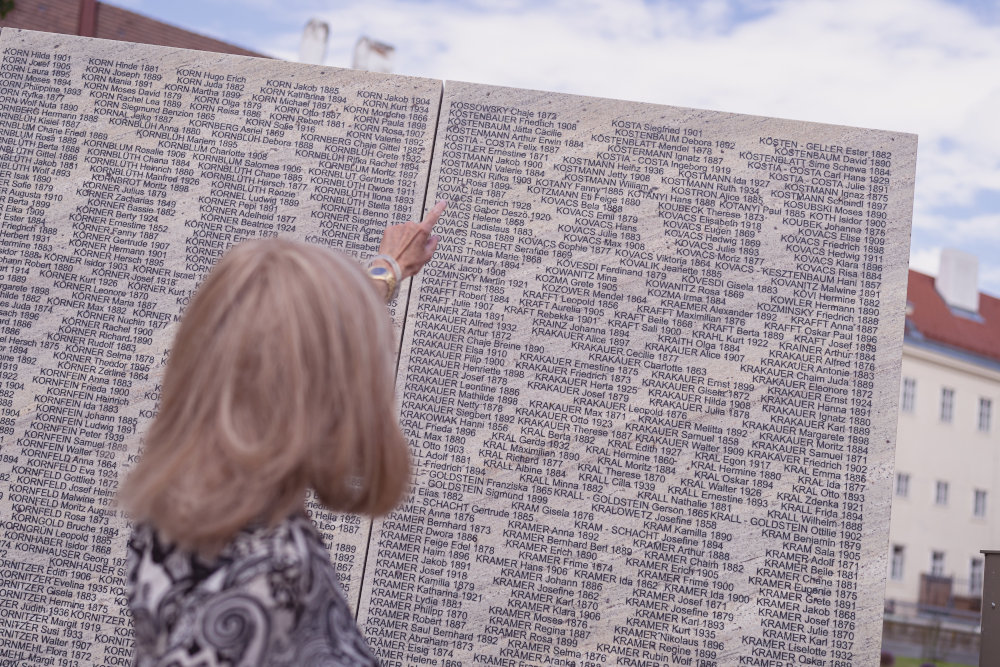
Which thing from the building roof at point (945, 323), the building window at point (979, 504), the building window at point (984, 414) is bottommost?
the building window at point (979, 504)

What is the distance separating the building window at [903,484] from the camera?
113ft

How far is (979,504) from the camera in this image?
36.3 metres

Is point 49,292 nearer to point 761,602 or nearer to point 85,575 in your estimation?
point 85,575

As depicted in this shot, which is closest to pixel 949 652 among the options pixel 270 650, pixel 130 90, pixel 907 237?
pixel 907 237

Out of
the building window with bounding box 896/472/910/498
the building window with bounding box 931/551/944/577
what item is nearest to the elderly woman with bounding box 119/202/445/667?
the building window with bounding box 896/472/910/498

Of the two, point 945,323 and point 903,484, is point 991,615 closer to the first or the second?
point 903,484

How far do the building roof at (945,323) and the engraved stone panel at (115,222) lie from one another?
3203cm

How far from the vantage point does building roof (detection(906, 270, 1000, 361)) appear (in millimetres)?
34719

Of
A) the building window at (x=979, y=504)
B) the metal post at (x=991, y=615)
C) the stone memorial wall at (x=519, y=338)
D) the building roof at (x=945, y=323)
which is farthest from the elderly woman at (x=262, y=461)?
the building window at (x=979, y=504)

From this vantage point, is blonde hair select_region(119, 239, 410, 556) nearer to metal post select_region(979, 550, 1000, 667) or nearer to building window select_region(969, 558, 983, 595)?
metal post select_region(979, 550, 1000, 667)

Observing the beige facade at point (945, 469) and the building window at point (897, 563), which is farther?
the beige facade at point (945, 469)

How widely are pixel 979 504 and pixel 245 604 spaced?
39234mm

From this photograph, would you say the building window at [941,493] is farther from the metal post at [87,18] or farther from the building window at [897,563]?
the metal post at [87,18]

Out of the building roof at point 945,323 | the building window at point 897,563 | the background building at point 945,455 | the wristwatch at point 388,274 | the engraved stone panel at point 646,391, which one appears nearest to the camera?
the wristwatch at point 388,274
